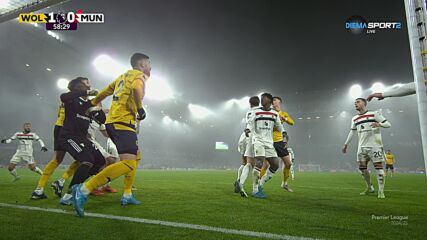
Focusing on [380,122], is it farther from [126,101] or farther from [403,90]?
→ [126,101]

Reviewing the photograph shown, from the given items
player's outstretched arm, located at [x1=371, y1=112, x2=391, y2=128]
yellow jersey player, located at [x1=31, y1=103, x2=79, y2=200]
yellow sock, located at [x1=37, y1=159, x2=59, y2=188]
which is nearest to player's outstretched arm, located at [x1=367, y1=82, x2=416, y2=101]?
player's outstretched arm, located at [x1=371, y1=112, x2=391, y2=128]

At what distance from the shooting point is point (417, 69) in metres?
2.28

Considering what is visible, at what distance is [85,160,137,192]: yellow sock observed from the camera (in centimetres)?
372

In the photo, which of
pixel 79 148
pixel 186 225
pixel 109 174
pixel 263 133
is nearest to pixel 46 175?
pixel 79 148

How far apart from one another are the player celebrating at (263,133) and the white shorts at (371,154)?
2606 mm

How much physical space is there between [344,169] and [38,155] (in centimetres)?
4476

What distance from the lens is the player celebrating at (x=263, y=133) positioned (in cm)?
653

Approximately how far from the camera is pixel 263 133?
6730mm

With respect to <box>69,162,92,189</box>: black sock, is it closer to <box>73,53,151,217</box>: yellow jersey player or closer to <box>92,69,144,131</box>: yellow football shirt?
<box>73,53,151,217</box>: yellow jersey player

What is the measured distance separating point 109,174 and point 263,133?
4.00 meters

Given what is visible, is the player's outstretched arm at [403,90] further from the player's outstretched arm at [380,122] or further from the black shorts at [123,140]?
the player's outstretched arm at [380,122]

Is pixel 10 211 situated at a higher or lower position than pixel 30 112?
lower

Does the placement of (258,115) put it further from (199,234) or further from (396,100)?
(396,100)

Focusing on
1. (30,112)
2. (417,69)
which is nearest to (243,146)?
(417,69)
